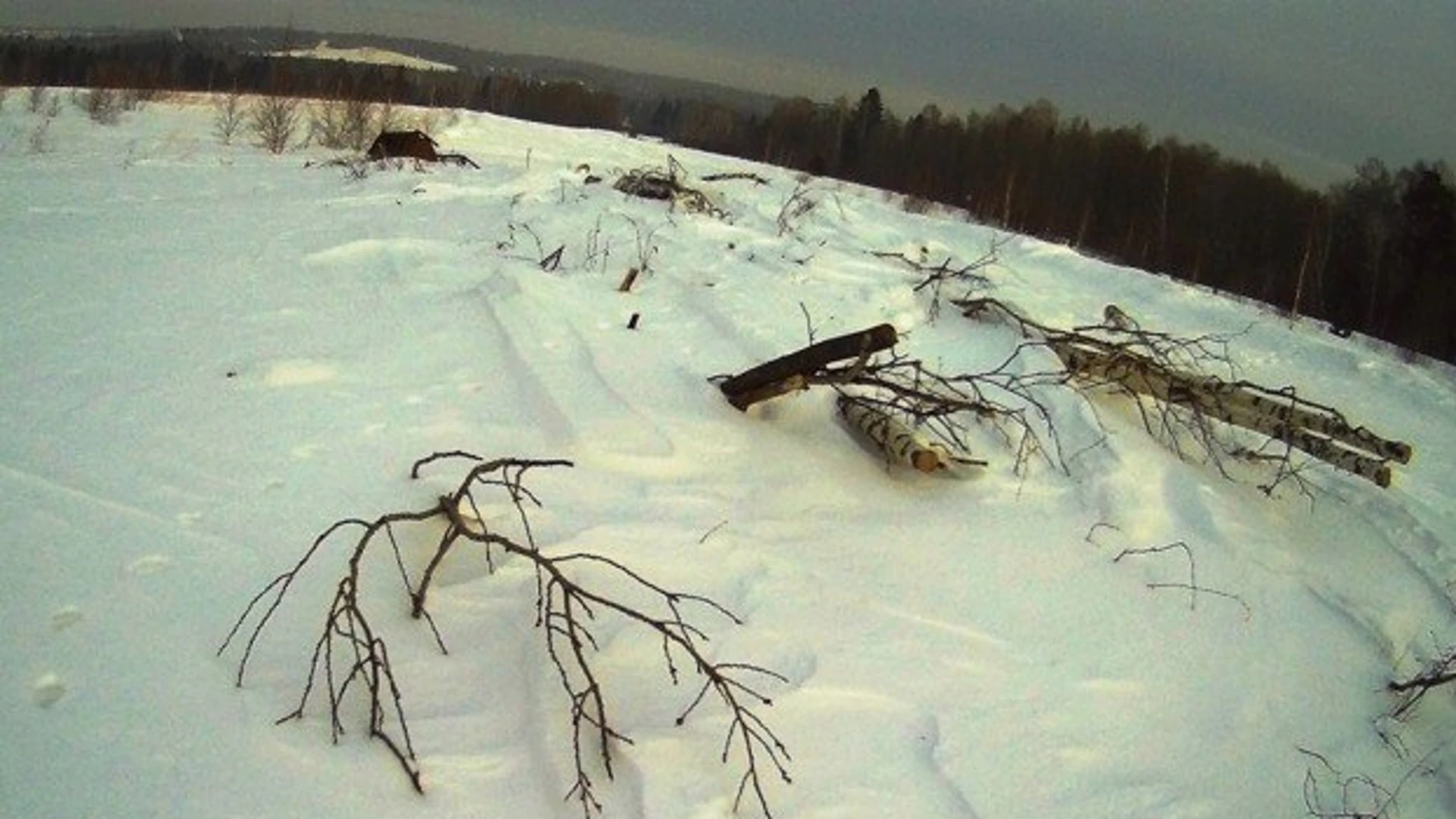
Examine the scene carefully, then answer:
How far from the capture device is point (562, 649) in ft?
8.00

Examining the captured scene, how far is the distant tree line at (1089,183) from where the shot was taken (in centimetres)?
2444

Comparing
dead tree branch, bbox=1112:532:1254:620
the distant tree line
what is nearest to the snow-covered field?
dead tree branch, bbox=1112:532:1254:620

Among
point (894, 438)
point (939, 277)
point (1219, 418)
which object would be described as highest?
point (939, 277)

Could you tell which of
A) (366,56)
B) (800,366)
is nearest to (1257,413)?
(800,366)

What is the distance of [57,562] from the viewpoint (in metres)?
2.47

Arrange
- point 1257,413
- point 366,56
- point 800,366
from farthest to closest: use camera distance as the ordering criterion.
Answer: point 366,56 < point 1257,413 < point 800,366

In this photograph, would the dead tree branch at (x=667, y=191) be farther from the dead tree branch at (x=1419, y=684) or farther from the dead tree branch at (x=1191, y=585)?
the dead tree branch at (x=1419, y=684)

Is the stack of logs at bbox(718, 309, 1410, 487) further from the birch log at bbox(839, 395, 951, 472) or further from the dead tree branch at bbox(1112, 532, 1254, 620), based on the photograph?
the dead tree branch at bbox(1112, 532, 1254, 620)

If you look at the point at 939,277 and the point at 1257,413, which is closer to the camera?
the point at 1257,413

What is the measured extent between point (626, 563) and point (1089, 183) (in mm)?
41886

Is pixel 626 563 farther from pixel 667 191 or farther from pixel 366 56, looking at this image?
pixel 366 56

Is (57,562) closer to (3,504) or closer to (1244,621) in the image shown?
(3,504)

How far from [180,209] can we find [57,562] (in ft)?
17.9

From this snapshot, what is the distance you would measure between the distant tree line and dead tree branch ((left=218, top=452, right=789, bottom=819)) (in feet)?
41.6
